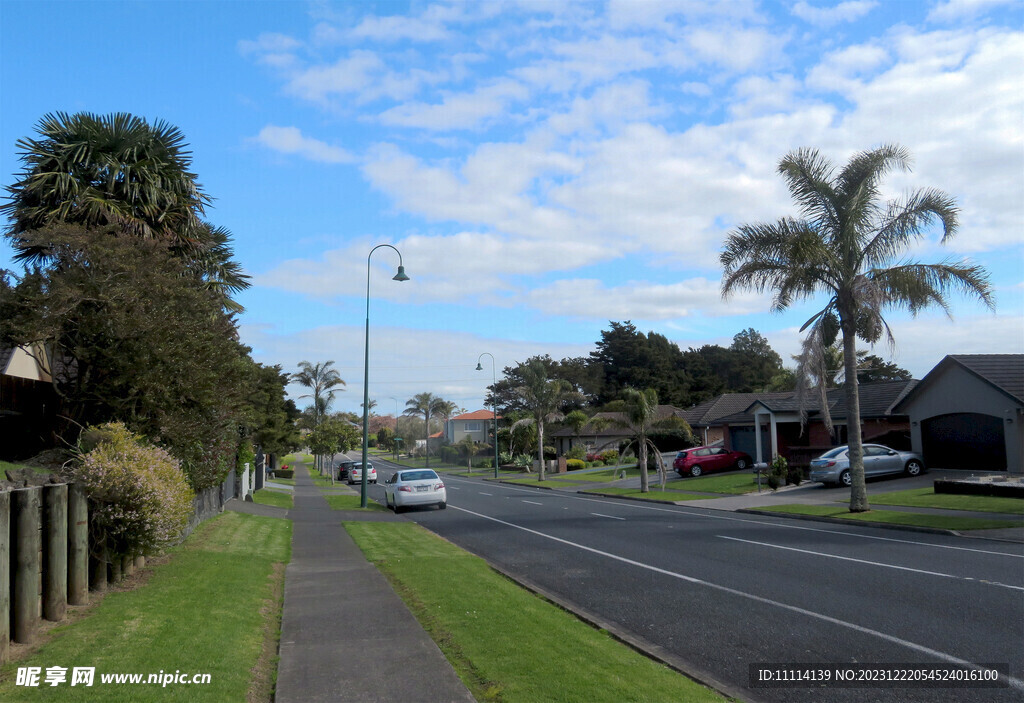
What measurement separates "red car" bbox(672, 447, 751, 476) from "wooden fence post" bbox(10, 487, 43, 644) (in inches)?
1369

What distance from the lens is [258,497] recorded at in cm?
2988

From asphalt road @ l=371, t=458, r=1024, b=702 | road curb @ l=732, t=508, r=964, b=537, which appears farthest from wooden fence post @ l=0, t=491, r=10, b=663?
road curb @ l=732, t=508, r=964, b=537

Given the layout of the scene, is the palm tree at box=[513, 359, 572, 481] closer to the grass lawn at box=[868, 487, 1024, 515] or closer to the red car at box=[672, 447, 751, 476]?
the red car at box=[672, 447, 751, 476]

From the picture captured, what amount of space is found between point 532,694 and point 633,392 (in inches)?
1084

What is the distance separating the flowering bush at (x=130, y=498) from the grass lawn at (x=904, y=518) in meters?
15.6

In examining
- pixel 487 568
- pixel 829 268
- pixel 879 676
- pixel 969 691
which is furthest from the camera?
pixel 829 268

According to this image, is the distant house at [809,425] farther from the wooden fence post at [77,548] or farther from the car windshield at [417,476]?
the wooden fence post at [77,548]

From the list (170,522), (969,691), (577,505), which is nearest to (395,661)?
(170,522)

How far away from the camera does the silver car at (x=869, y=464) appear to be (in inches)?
1120

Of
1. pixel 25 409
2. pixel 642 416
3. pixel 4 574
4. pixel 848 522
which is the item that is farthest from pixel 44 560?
pixel 642 416

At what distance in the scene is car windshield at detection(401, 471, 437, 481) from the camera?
26141 mm

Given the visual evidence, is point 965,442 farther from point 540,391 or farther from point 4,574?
point 4,574

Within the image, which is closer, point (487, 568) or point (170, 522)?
point (170, 522)

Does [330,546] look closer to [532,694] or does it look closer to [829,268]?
[532,694]
